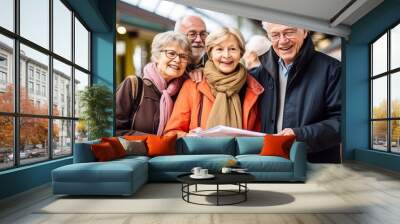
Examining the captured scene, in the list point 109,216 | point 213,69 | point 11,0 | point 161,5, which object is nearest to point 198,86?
point 213,69

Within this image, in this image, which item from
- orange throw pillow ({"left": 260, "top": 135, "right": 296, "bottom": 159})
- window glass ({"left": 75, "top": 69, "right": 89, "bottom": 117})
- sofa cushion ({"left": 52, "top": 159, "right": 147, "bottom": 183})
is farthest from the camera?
window glass ({"left": 75, "top": 69, "right": 89, "bottom": 117})

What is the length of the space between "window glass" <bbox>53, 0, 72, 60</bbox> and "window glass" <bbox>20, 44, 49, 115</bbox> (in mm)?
580

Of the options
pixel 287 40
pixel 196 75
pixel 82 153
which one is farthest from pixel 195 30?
pixel 82 153

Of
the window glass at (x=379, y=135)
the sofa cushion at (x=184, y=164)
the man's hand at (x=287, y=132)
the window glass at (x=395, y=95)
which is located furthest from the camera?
the window glass at (x=379, y=135)

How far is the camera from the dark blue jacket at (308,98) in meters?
8.04

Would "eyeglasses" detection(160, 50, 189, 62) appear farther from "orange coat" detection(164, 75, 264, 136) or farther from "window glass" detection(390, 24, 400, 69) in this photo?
"window glass" detection(390, 24, 400, 69)

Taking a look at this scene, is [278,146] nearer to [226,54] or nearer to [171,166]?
[171,166]

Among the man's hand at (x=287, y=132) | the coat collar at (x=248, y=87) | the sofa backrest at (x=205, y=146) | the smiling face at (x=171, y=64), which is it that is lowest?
the sofa backrest at (x=205, y=146)

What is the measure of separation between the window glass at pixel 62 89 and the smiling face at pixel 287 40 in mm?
4373

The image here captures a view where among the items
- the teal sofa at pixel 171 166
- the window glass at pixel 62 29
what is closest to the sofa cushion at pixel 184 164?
the teal sofa at pixel 171 166

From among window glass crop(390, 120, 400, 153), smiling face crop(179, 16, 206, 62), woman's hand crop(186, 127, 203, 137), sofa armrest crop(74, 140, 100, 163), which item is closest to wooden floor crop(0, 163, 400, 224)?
sofa armrest crop(74, 140, 100, 163)

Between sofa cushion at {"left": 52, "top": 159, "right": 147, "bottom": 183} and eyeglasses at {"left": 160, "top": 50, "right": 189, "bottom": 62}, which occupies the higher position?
eyeglasses at {"left": 160, "top": 50, "right": 189, "bottom": 62}

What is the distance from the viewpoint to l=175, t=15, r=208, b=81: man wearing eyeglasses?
827 centimetres

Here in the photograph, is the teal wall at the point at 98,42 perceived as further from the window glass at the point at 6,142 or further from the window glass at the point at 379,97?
the window glass at the point at 379,97
